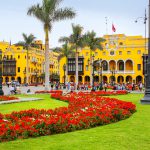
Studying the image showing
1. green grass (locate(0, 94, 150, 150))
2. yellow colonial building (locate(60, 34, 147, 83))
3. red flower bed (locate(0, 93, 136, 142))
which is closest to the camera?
green grass (locate(0, 94, 150, 150))

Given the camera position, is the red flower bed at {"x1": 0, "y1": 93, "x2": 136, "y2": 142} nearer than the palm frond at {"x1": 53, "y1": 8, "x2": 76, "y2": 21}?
Yes

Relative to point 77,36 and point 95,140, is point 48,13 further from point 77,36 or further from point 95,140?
point 95,140

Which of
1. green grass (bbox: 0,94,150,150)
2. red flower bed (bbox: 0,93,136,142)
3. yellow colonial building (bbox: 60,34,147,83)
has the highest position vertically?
yellow colonial building (bbox: 60,34,147,83)

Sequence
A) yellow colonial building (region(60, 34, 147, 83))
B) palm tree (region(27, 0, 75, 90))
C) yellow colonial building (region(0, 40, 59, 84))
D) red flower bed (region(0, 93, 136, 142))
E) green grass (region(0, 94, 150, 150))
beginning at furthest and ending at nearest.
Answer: yellow colonial building (region(0, 40, 59, 84)), yellow colonial building (region(60, 34, 147, 83)), palm tree (region(27, 0, 75, 90)), red flower bed (region(0, 93, 136, 142)), green grass (region(0, 94, 150, 150))

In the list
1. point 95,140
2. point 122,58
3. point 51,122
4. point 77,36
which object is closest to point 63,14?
point 77,36

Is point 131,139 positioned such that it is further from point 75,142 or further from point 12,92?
point 12,92

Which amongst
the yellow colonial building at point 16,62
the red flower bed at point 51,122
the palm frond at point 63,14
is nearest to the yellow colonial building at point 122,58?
the yellow colonial building at point 16,62

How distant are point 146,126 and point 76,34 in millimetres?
44587

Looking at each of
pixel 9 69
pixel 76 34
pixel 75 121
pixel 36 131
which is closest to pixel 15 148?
pixel 36 131

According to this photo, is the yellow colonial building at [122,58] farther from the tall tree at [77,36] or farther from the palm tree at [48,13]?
the palm tree at [48,13]

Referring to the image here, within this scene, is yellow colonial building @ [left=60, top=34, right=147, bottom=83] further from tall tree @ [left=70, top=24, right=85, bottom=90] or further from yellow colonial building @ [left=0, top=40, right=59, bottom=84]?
yellow colonial building @ [left=0, top=40, right=59, bottom=84]

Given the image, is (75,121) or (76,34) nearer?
(75,121)

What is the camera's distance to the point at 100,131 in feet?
32.5

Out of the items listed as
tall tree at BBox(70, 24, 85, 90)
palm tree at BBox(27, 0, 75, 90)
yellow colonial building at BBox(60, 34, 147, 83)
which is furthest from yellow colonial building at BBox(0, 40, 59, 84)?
palm tree at BBox(27, 0, 75, 90)
